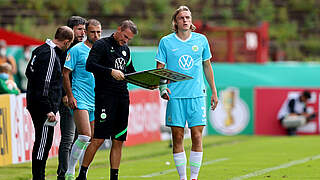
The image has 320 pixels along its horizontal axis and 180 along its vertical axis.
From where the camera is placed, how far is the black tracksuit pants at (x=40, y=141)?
8.45 metres

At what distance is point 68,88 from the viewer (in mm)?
9086

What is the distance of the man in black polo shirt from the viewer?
338 inches

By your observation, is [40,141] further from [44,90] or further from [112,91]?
[112,91]

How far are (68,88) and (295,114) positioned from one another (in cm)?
1329

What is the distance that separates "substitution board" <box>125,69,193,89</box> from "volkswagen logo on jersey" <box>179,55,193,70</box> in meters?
0.26

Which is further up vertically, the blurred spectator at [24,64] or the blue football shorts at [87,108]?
the blurred spectator at [24,64]

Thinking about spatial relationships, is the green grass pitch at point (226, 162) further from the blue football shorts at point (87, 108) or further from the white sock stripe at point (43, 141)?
the white sock stripe at point (43, 141)

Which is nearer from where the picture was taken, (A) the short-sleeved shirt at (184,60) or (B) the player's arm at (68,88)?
(A) the short-sleeved shirt at (184,60)

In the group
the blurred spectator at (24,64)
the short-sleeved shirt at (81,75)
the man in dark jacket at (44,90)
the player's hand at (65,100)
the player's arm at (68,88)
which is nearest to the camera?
the man in dark jacket at (44,90)

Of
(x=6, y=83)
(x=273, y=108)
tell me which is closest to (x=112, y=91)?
(x=6, y=83)

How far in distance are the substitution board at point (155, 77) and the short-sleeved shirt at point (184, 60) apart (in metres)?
0.22

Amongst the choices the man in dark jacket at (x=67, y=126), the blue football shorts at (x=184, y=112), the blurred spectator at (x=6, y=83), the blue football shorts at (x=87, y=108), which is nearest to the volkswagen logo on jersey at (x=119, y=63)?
the blue football shorts at (x=184, y=112)

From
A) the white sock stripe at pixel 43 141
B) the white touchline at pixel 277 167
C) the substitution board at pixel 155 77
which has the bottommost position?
the white touchline at pixel 277 167

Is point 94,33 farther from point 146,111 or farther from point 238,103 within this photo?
point 238,103
